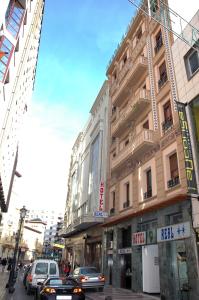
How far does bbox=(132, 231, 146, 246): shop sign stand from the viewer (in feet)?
56.1

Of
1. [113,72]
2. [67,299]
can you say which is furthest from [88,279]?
[113,72]

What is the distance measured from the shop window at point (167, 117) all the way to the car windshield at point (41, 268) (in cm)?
1143

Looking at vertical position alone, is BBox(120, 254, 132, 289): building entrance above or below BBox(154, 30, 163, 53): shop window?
below

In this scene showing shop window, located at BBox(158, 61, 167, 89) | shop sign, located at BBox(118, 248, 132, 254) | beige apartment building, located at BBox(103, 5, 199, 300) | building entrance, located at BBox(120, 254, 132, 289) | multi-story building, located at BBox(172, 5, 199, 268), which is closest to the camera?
multi-story building, located at BBox(172, 5, 199, 268)

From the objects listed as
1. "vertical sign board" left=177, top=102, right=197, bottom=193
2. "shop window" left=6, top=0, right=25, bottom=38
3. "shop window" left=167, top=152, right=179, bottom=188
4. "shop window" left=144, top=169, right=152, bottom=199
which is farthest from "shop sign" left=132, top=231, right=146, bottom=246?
"shop window" left=6, top=0, right=25, bottom=38

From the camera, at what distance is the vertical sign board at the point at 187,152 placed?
12275 mm

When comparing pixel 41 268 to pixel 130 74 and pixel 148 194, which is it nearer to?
pixel 148 194

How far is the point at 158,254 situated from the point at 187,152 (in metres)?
6.19

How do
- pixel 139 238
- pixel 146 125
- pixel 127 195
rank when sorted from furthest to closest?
pixel 127 195 → pixel 146 125 → pixel 139 238

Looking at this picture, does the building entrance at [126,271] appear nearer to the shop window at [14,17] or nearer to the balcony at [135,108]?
the balcony at [135,108]

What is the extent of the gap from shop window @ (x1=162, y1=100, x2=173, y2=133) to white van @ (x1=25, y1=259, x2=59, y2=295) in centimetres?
1126

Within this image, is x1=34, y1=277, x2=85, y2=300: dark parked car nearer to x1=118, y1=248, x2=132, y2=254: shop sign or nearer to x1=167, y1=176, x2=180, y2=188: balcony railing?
x1=167, y1=176, x2=180, y2=188: balcony railing

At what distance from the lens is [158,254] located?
15.0 meters

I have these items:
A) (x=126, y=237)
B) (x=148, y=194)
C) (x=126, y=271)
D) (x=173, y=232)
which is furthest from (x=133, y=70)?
(x=126, y=271)
